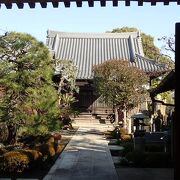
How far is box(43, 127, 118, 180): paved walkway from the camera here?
41.9 ft

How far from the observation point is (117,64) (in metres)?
26.1

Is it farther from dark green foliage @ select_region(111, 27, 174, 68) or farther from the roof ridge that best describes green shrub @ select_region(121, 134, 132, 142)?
dark green foliage @ select_region(111, 27, 174, 68)

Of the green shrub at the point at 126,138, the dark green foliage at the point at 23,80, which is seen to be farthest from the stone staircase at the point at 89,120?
the dark green foliage at the point at 23,80

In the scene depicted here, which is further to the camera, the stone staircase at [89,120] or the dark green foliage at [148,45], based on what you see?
the dark green foliage at [148,45]

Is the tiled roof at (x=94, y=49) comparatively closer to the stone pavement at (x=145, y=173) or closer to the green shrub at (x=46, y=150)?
the green shrub at (x=46, y=150)

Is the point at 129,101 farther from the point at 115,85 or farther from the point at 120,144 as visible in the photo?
the point at 120,144

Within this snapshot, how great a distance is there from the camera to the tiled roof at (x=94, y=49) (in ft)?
124

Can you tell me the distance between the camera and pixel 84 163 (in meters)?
15.3

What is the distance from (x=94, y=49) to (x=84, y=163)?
26715mm

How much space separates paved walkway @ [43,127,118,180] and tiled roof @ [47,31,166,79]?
15691mm

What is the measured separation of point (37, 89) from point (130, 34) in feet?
94.0

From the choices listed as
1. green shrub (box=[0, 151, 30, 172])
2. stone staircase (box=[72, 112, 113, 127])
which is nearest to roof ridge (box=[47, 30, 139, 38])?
stone staircase (box=[72, 112, 113, 127])

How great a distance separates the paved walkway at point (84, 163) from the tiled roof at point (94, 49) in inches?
618

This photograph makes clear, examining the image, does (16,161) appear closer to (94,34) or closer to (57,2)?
(57,2)
